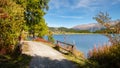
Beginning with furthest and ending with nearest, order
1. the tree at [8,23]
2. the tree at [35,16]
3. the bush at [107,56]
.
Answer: the tree at [35,16] → the tree at [8,23] → the bush at [107,56]

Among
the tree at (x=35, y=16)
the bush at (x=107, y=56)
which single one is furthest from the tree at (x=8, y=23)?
the tree at (x=35, y=16)

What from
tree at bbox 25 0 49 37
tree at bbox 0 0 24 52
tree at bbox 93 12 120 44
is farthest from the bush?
tree at bbox 25 0 49 37

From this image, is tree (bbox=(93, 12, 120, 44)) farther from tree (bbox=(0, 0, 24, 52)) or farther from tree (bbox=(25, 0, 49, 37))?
tree (bbox=(25, 0, 49, 37))

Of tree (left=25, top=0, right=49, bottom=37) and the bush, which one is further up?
tree (left=25, top=0, right=49, bottom=37)

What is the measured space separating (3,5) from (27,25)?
2488cm

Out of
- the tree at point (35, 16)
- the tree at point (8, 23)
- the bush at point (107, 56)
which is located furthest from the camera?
the tree at point (35, 16)

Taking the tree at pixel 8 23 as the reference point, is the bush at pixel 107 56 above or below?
below

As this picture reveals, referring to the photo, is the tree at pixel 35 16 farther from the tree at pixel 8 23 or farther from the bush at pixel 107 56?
the bush at pixel 107 56

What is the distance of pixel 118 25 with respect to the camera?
13617mm

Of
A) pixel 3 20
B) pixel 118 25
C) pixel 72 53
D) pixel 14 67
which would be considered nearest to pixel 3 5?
pixel 3 20

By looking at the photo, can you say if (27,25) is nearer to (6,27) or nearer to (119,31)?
(6,27)

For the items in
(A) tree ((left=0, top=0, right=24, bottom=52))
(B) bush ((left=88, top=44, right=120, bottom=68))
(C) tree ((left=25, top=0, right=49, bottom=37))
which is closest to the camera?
(B) bush ((left=88, top=44, right=120, bottom=68))

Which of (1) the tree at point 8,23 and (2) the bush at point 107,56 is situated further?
(1) the tree at point 8,23

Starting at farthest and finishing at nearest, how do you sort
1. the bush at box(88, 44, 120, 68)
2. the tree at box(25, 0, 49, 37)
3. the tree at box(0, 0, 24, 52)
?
the tree at box(25, 0, 49, 37), the tree at box(0, 0, 24, 52), the bush at box(88, 44, 120, 68)
